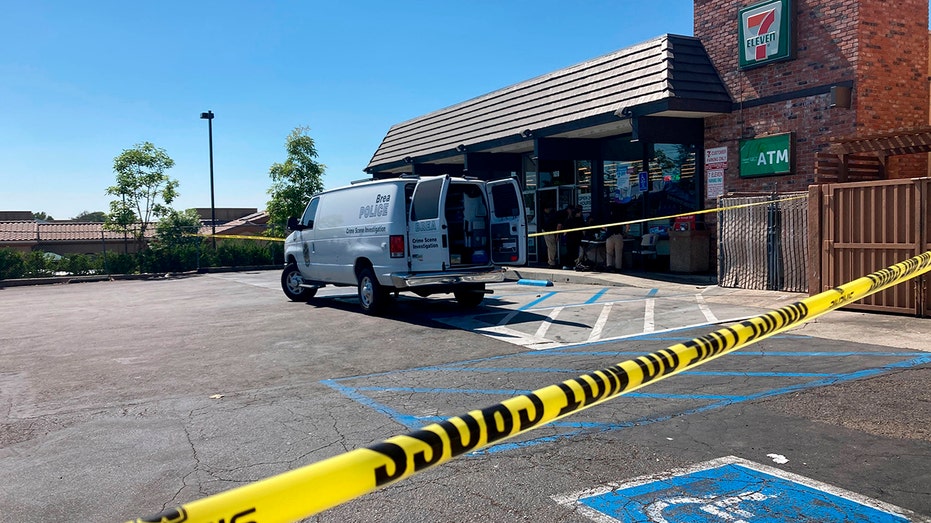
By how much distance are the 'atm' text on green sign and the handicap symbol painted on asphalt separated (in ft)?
37.5

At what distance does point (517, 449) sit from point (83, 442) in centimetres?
327

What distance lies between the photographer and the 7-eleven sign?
14.0 metres

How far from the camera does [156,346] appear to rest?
951cm

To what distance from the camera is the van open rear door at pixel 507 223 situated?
39.2 ft

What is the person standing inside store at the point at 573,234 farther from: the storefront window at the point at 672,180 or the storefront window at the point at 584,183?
the storefront window at the point at 672,180

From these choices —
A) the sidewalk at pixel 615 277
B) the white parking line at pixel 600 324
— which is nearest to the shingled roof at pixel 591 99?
the sidewalk at pixel 615 277

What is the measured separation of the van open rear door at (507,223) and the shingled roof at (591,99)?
4692 millimetres

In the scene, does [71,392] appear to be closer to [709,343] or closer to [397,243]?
[397,243]

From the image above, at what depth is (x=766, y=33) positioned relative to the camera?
567 inches

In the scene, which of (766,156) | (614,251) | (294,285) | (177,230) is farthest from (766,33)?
(177,230)

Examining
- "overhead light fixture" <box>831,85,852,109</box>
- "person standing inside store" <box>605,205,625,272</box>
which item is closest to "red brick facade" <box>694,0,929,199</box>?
"overhead light fixture" <box>831,85,852,109</box>

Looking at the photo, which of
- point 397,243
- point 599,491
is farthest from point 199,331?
point 599,491

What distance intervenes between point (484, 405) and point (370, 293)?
6368 millimetres

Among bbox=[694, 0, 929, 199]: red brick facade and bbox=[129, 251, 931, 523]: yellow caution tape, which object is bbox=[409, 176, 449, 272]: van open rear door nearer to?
bbox=[694, 0, 929, 199]: red brick facade
